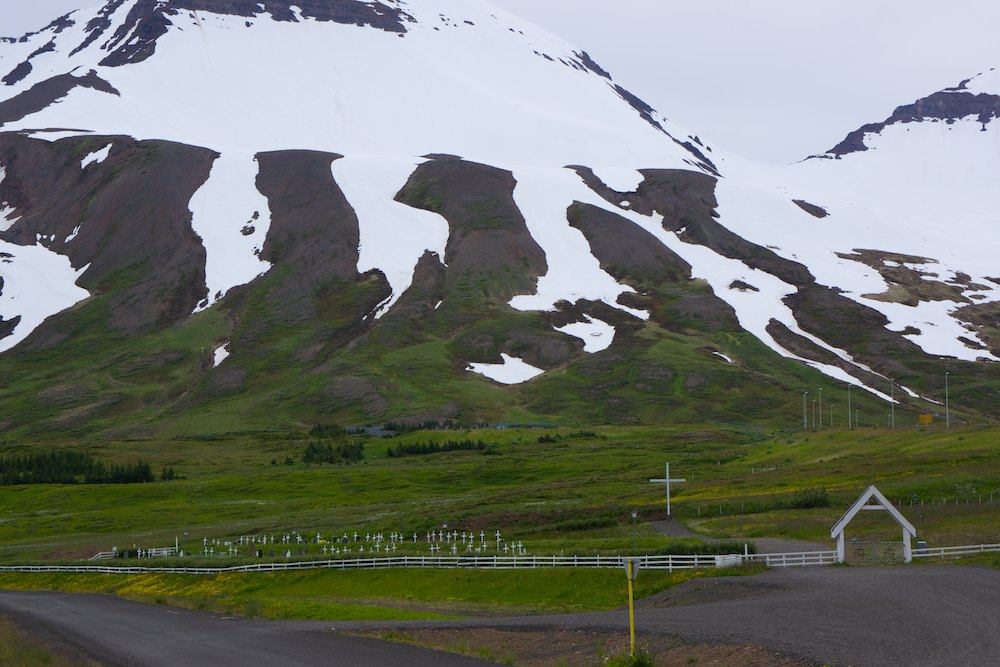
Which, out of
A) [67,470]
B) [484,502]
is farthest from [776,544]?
[67,470]

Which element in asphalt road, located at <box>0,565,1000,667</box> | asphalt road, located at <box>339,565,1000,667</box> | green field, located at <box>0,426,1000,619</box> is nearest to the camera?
asphalt road, located at <box>339,565,1000,667</box>

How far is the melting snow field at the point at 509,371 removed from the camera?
191 m

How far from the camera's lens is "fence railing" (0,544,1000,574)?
4684 centimetres

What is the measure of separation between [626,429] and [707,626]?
421 feet

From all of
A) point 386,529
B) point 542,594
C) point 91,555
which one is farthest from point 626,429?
point 542,594

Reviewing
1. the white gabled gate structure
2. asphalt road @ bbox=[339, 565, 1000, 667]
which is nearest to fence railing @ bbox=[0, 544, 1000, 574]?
the white gabled gate structure

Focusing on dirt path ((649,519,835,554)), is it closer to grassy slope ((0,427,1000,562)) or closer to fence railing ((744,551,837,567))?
grassy slope ((0,427,1000,562))

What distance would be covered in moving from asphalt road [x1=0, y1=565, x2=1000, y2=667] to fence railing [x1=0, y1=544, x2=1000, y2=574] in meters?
2.02

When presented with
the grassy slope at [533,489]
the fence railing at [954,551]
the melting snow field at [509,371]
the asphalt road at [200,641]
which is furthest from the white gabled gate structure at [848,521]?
the melting snow field at [509,371]

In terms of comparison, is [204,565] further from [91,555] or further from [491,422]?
[491,422]

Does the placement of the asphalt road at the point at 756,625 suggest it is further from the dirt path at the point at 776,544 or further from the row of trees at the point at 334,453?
the row of trees at the point at 334,453

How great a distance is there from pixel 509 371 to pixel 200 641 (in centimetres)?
15316

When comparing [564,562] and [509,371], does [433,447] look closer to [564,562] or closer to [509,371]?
[509,371]

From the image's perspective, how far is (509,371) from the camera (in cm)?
19425
